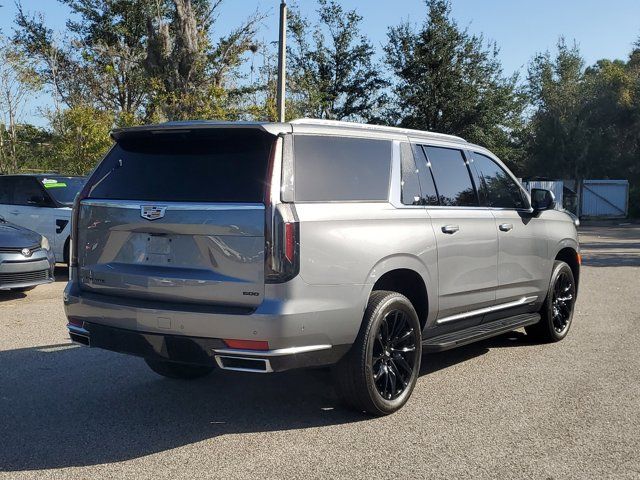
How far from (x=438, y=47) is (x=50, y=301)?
2896 cm

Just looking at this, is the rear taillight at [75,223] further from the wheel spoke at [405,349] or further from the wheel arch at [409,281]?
the wheel spoke at [405,349]

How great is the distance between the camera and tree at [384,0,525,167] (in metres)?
35.2

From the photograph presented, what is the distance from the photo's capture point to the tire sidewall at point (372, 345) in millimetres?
4715

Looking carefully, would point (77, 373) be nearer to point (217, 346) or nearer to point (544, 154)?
point (217, 346)

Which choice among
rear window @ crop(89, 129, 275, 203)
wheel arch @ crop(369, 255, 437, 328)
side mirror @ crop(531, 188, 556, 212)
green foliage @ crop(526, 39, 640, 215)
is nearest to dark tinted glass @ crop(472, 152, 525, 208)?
side mirror @ crop(531, 188, 556, 212)

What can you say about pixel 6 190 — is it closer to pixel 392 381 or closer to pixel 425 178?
pixel 425 178

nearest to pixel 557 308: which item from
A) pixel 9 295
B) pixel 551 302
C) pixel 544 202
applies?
pixel 551 302

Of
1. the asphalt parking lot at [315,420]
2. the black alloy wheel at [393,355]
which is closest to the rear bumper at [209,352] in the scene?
the black alloy wheel at [393,355]

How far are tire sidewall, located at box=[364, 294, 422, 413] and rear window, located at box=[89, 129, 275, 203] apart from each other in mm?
1181

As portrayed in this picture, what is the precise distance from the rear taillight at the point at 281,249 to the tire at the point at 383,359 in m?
0.78

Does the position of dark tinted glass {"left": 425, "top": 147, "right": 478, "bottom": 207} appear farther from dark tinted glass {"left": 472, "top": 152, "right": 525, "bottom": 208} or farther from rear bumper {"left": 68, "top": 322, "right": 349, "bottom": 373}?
rear bumper {"left": 68, "top": 322, "right": 349, "bottom": 373}

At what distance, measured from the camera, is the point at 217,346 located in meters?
4.28

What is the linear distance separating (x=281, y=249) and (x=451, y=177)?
92.0 inches

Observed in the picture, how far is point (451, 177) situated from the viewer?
6.02 meters
